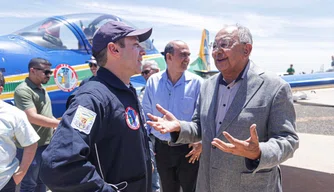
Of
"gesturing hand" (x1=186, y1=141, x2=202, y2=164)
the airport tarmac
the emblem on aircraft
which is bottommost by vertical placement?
the airport tarmac

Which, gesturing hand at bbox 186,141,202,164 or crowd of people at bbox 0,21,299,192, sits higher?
crowd of people at bbox 0,21,299,192

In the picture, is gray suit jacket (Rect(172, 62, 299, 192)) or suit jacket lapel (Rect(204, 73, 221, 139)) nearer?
gray suit jacket (Rect(172, 62, 299, 192))

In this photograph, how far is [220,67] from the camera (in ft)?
6.18

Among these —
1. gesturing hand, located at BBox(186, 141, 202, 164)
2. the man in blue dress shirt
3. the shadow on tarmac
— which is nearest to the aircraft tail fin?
the shadow on tarmac

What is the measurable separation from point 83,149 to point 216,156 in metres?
0.89

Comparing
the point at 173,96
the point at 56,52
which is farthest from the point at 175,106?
the point at 56,52

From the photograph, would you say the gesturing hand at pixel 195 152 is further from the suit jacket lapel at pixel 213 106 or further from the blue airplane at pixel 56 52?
the blue airplane at pixel 56 52

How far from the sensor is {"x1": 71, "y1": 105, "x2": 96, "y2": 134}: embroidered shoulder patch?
123 centimetres

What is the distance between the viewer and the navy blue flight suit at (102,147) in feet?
3.88

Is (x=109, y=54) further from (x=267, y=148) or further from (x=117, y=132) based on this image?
(x=267, y=148)

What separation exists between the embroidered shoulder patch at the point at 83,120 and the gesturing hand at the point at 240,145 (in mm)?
601

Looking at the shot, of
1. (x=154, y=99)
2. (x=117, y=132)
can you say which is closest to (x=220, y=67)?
(x=117, y=132)

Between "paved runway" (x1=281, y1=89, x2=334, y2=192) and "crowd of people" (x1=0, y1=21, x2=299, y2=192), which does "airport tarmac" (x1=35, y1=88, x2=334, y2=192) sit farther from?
"crowd of people" (x1=0, y1=21, x2=299, y2=192)

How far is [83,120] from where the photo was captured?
123 cm
